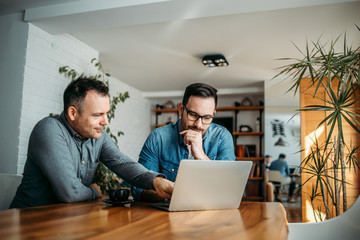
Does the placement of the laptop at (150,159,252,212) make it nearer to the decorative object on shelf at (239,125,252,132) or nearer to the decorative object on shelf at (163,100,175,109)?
the decorative object on shelf at (239,125,252,132)

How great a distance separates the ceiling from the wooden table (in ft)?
7.73

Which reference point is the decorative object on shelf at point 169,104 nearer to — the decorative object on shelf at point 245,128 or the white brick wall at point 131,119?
A: the white brick wall at point 131,119

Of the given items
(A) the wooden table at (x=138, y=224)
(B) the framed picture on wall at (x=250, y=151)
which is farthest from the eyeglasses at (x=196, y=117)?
(B) the framed picture on wall at (x=250, y=151)

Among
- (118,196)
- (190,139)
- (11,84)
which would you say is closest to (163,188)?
(118,196)

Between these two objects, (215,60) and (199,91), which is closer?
(199,91)

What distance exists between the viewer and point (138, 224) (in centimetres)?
95

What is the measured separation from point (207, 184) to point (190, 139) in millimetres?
705

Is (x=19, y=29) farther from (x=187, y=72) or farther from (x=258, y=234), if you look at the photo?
(x=258, y=234)

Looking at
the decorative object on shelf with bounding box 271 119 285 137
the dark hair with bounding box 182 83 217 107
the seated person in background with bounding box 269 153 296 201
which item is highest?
the decorative object on shelf with bounding box 271 119 285 137

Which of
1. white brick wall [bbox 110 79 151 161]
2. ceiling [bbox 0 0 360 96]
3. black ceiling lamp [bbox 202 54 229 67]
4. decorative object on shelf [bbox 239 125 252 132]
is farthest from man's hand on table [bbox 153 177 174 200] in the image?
decorative object on shelf [bbox 239 125 252 132]

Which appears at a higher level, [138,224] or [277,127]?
[277,127]

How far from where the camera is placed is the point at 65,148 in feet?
5.34

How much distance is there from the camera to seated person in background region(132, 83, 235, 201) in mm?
2041

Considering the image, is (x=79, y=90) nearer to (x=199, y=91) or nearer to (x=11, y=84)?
(x=199, y=91)
